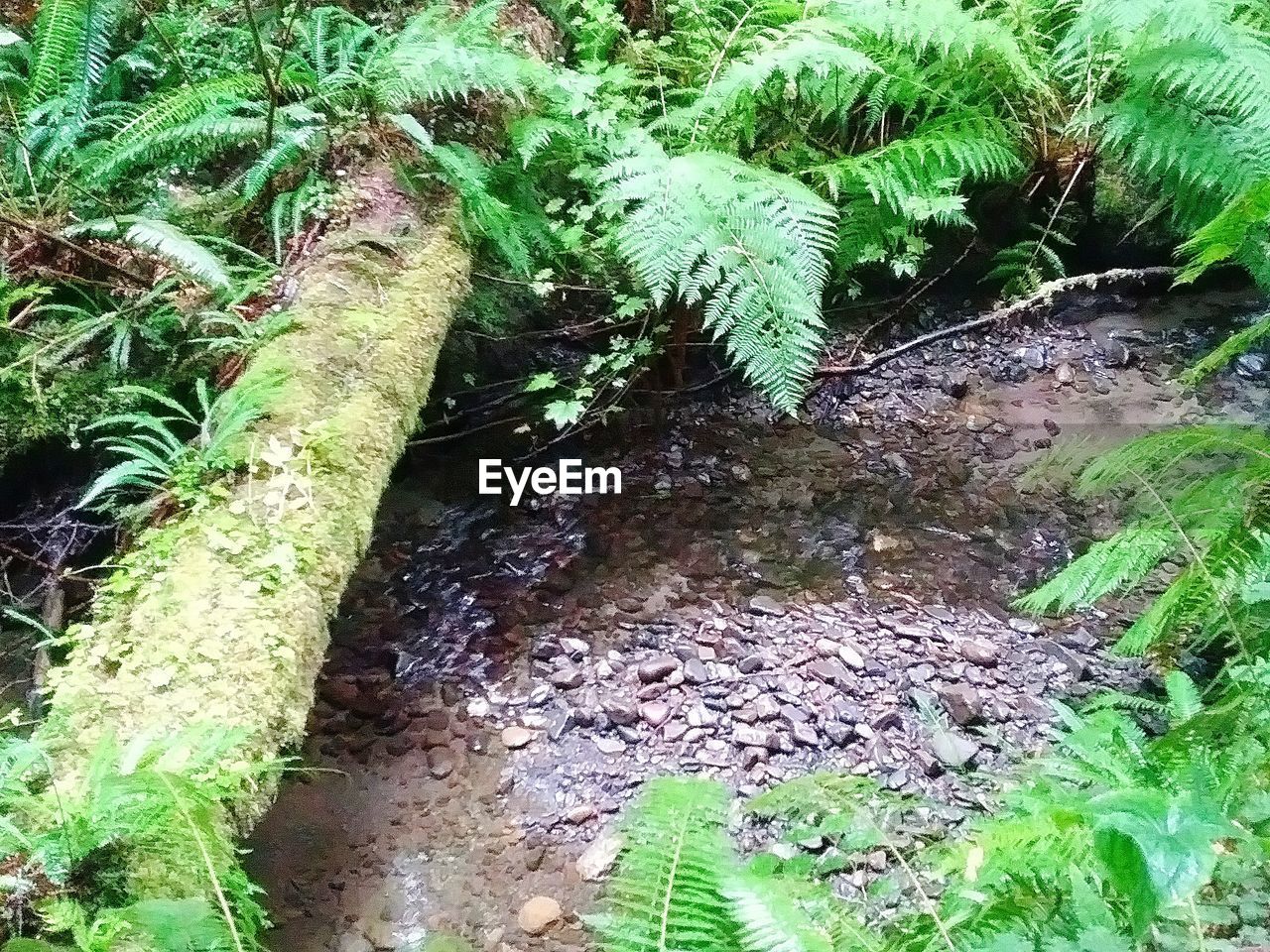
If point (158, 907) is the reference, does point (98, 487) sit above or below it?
above

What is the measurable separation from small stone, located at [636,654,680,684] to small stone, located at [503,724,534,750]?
0.41 meters

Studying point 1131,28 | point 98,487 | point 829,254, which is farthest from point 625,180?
point 1131,28

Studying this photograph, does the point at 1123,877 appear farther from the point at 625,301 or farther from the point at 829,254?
the point at 829,254

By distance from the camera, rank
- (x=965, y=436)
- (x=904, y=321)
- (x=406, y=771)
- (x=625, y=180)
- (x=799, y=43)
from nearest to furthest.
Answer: (x=406, y=771), (x=625, y=180), (x=799, y=43), (x=965, y=436), (x=904, y=321)

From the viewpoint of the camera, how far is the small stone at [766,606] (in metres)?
2.77

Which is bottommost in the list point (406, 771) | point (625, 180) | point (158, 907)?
point (406, 771)

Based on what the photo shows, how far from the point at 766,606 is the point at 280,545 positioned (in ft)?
5.39

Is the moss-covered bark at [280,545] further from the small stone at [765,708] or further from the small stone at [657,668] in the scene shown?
the small stone at [765,708]

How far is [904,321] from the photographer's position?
3.81 m

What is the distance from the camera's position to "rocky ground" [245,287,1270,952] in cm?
220

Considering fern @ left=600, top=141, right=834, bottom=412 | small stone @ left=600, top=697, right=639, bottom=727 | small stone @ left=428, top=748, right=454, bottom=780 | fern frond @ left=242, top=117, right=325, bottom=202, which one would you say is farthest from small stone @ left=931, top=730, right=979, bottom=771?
fern frond @ left=242, top=117, right=325, bottom=202

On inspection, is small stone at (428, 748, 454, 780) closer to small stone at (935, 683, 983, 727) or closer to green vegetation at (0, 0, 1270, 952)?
green vegetation at (0, 0, 1270, 952)

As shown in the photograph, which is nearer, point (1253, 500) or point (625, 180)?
point (1253, 500)

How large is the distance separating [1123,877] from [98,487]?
2.22m
